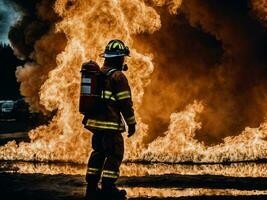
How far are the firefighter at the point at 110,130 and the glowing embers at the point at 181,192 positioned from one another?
1.70 ft

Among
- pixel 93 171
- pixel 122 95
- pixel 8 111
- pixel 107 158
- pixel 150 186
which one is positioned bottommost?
pixel 150 186

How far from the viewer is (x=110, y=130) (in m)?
6.73

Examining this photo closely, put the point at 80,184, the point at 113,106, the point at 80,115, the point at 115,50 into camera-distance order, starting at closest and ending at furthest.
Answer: the point at 113,106 → the point at 115,50 → the point at 80,184 → the point at 80,115

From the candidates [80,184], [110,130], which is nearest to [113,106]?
[110,130]

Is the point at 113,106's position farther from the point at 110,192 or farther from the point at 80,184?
the point at 80,184

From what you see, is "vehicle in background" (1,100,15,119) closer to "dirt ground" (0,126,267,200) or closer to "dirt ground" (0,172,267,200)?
"dirt ground" (0,126,267,200)

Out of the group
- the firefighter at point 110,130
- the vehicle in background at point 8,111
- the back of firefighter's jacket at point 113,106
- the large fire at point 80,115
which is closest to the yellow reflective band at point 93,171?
the firefighter at point 110,130

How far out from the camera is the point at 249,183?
26.2ft

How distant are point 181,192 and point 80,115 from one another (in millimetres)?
5153

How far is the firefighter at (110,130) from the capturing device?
21.8ft

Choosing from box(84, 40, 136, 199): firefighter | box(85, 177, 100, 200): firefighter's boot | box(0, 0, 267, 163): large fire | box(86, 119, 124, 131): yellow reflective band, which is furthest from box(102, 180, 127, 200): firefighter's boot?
box(0, 0, 267, 163): large fire

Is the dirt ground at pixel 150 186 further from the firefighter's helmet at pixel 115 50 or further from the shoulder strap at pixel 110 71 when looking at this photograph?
the firefighter's helmet at pixel 115 50

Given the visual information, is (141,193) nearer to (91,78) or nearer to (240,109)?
(91,78)

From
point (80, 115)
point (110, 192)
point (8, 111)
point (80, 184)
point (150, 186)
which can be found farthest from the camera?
point (8, 111)
